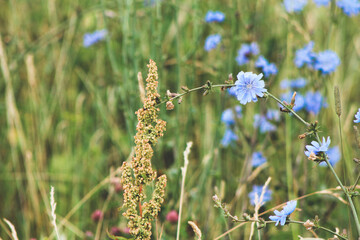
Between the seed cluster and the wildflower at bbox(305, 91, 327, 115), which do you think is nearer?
the seed cluster

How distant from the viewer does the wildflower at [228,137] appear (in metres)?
Result: 1.77

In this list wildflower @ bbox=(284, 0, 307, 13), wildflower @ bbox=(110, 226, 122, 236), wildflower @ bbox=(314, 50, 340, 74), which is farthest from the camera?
wildflower @ bbox=(284, 0, 307, 13)

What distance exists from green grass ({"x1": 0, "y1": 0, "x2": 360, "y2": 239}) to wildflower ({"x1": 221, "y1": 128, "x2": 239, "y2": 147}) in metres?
0.04

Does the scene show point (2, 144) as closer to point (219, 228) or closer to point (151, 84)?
point (219, 228)

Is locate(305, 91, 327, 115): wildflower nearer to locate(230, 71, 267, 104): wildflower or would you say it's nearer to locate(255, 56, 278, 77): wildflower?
locate(255, 56, 278, 77): wildflower

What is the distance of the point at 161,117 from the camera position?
1.58 meters

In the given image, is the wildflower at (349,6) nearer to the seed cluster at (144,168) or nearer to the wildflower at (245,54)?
the wildflower at (245,54)

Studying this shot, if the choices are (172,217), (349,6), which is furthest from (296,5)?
(172,217)

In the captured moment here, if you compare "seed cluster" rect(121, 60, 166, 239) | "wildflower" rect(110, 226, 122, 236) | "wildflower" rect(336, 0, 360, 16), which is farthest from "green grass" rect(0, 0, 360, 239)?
"seed cluster" rect(121, 60, 166, 239)

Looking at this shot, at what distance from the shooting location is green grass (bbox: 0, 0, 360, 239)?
1.58 m

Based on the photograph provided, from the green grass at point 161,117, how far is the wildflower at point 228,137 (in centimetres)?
4

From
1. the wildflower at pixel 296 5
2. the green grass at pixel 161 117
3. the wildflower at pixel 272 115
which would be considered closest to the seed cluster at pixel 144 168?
the green grass at pixel 161 117

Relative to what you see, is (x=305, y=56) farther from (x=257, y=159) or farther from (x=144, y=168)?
(x=144, y=168)

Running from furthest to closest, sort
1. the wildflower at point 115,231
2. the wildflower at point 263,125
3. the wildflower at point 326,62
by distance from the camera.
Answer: the wildflower at point 263,125 → the wildflower at point 326,62 → the wildflower at point 115,231
